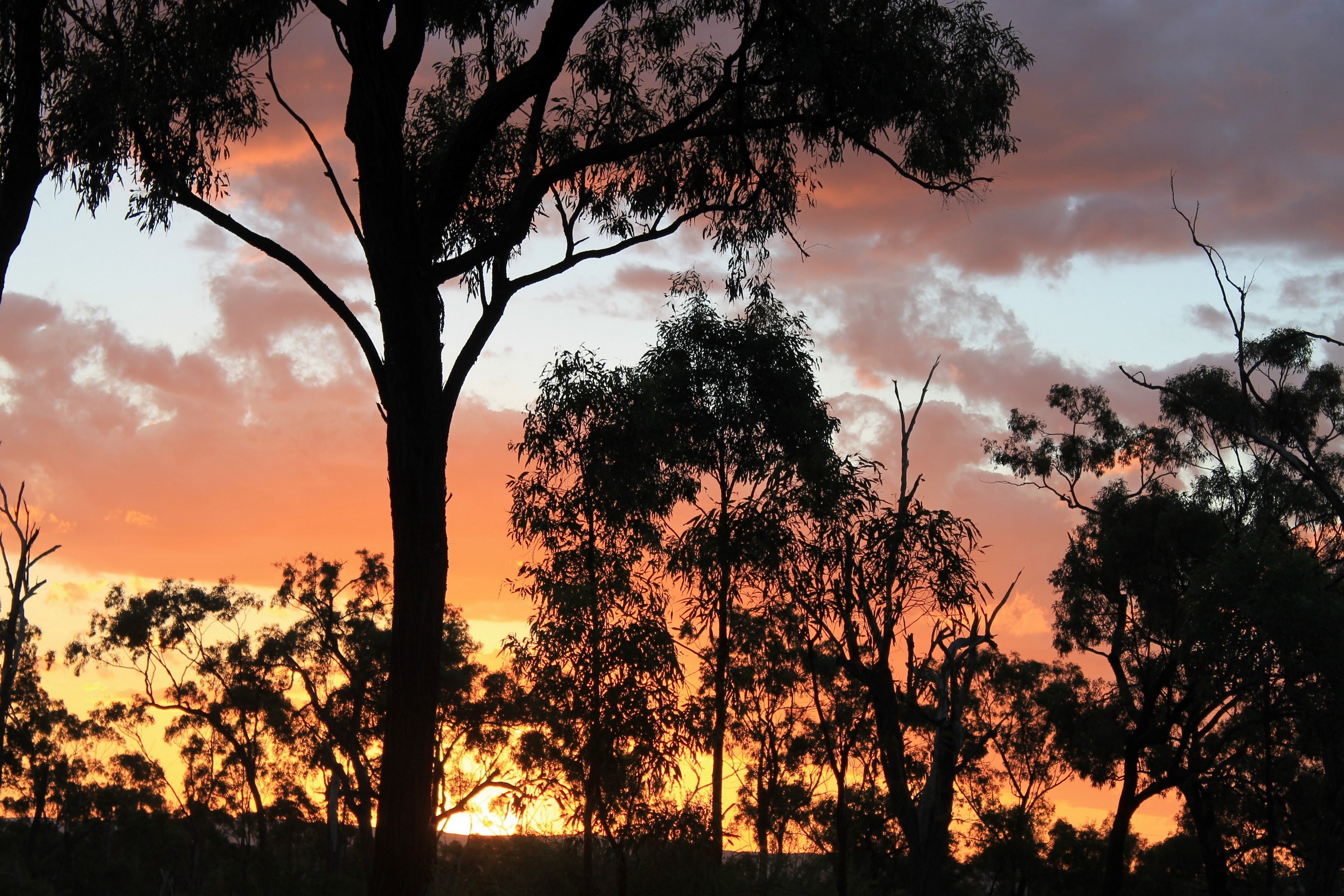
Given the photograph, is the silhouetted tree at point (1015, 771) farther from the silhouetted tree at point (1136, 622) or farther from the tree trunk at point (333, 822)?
the tree trunk at point (333, 822)

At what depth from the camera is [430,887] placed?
24.8 feet

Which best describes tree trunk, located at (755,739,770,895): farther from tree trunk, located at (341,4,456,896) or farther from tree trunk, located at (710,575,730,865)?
tree trunk, located at (341,4,456,896)

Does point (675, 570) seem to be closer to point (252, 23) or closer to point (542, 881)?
point (542, 881)

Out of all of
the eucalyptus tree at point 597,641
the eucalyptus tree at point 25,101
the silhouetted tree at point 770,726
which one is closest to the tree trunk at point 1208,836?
the silhouetted tree at point 770,726

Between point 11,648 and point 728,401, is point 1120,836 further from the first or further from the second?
point 11,648

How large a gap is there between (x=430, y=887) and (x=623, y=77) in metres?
8.20

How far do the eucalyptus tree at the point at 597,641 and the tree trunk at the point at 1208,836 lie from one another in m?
12.3

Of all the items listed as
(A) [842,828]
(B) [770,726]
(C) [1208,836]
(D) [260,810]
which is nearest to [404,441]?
(A) [842,828]

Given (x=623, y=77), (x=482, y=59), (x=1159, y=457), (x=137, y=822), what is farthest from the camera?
(x=137, y=822)

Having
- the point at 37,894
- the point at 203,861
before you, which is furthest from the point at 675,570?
the point at 203,861

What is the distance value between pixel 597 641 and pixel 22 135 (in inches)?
389

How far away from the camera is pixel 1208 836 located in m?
22.2

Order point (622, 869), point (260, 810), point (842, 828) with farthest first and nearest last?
point (260, 810)
point (622, 869)
point (842, 828)

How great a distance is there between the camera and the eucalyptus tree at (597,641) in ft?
49.2
